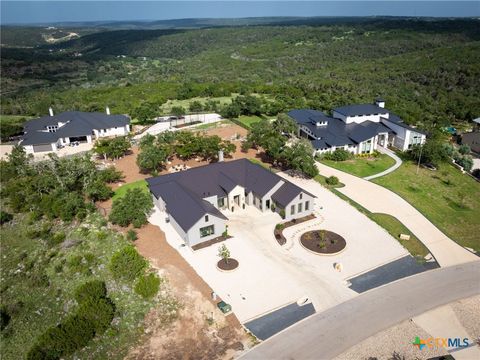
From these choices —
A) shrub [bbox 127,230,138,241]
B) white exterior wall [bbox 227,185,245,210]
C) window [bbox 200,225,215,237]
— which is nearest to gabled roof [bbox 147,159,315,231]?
white exterior wall [bbox 227,185,245,210]

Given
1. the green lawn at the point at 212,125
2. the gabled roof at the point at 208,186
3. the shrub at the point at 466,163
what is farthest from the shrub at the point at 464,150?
the green lawn at the point at 212,125

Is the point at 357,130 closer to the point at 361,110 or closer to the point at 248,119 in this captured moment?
the point at 361,110

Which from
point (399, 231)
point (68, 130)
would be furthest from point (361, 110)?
point (68, 130)

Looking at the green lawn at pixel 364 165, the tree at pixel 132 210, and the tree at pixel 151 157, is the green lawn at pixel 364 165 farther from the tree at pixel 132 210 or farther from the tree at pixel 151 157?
the tree at pixel 132 210

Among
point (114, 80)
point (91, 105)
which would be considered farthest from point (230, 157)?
point (114, 80)

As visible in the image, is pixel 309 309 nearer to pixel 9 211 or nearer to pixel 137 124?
pixel 9 211
